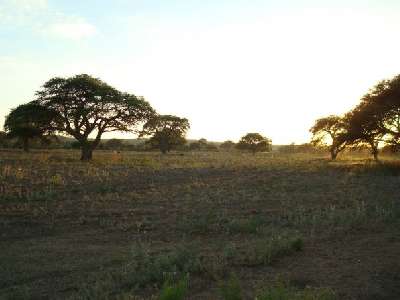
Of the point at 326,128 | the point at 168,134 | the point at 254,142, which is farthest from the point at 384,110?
the point at 254,142

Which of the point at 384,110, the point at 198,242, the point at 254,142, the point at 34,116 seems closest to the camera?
the point at 198,242

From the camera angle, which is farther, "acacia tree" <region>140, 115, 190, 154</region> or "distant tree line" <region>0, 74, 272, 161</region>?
"acacia tree" <region>140, 115, 190, 154</region>

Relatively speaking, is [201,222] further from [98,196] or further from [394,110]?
[394,110]

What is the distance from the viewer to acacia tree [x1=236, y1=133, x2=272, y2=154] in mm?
88062

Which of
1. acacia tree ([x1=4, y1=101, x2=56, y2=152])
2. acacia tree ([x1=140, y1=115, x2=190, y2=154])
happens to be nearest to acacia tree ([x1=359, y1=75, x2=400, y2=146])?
acacia tree ([x1=4, y1=101, x2=56, y2=152])

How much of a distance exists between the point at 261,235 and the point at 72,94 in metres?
32.2

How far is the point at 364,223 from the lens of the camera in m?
12.5

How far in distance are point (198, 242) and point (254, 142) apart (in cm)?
7788

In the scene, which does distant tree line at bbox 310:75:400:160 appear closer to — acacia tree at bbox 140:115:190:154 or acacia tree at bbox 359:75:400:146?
acacia tree at bbox 359:75:400:146

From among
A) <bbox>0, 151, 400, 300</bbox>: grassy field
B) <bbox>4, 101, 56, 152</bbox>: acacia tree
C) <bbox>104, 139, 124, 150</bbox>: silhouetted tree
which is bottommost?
<bbox>0, 151, 400, 300</bbox>: grassy field

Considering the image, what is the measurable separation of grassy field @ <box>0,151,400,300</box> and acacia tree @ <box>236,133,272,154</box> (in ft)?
220

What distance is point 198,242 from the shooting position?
36.3ft

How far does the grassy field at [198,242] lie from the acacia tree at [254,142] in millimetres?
67038

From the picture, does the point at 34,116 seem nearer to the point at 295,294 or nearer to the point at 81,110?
the point at 81,110
